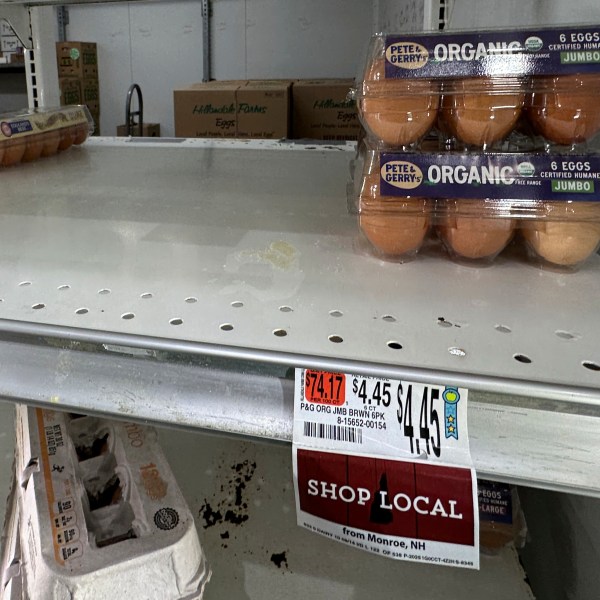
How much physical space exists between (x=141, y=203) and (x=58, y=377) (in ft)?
1.43

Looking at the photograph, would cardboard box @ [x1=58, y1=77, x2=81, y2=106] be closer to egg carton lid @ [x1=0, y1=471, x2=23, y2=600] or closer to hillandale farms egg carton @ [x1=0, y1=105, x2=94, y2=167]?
hillandale farms egg carton @ [x1=0, y1=105, x2=94, y2=167]

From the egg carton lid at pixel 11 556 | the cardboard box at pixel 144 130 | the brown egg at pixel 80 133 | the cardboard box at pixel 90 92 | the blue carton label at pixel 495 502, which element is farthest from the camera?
the cardboard box at pixel 90 92

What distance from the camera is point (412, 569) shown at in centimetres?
75

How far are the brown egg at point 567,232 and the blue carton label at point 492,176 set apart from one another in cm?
1

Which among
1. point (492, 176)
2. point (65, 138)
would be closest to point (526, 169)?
point (492, 176)

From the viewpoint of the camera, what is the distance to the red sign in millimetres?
371

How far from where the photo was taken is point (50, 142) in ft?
3.87

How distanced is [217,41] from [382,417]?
4.06 m

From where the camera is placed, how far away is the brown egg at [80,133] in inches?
50.4

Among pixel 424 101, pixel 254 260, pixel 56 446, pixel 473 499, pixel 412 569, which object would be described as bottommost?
pixel 412 569

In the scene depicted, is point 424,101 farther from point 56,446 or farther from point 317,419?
point 56,446

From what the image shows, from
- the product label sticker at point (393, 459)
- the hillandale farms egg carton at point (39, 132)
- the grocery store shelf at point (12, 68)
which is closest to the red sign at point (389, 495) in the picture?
the product label sticker at point (393, 459)

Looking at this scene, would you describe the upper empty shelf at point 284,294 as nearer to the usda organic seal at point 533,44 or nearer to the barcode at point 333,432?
the barcode at point 333,432

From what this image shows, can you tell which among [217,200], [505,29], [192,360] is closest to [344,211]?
[217,200]
